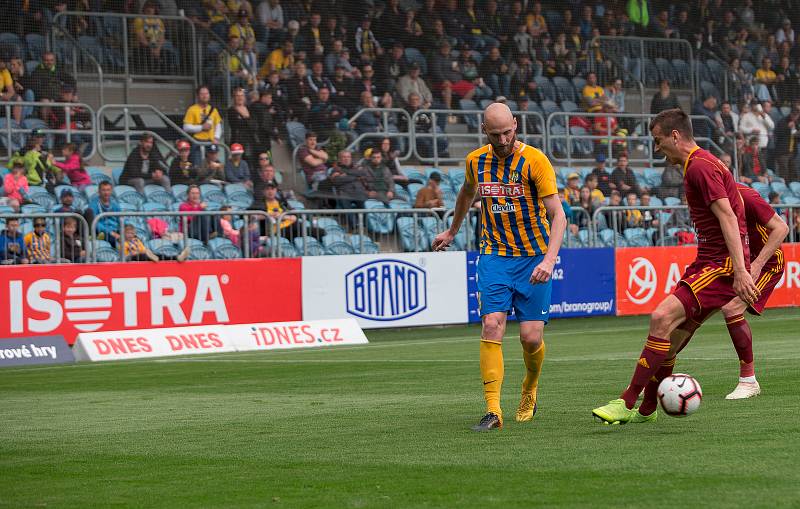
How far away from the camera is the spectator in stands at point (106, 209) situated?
19.1m

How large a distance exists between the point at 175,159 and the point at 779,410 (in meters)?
15.5

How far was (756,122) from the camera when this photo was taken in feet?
100

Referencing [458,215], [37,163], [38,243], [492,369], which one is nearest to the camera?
[492,369]

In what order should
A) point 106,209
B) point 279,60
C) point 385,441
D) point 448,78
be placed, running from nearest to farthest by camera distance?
point 385,441, point 106,209, point 279,60, point 448,78

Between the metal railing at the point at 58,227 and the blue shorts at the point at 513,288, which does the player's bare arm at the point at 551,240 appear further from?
the metal railing at the point at 58,227

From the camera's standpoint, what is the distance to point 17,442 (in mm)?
8797

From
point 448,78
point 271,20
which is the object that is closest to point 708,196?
point 271,20

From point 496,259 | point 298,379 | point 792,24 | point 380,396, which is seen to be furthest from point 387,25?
point 496,259

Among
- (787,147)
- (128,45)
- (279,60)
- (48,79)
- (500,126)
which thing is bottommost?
(500,126)

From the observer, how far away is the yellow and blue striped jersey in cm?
890

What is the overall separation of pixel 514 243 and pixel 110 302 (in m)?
10.7

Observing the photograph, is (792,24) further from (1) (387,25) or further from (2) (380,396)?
(2) (380,396)

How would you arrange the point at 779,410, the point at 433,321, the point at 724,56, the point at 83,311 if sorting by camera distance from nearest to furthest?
1. the point at 779,410
2. the point at 83,311
3. the point at 433,321
4. the point at 724,56

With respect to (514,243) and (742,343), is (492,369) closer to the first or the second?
(514,243)
